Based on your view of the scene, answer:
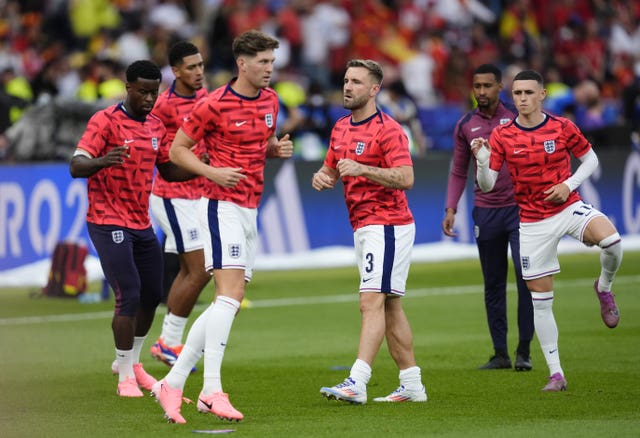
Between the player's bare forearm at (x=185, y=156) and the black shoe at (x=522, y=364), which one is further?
the black shoe at (x=522, y=364)

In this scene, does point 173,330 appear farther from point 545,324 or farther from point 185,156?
point 545,324

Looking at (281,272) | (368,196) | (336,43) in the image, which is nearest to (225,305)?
(368,196)

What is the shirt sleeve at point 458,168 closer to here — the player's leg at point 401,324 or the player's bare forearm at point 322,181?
the player's leg at point 401,324

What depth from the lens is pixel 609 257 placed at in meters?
11.0

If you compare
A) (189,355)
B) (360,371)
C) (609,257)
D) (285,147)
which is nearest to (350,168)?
(285,147)

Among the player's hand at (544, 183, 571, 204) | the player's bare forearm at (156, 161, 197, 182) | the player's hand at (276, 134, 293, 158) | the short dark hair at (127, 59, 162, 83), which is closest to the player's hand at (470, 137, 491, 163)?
the player's hand at (544, 183, 571, 204)

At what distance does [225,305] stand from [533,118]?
3.22 meters

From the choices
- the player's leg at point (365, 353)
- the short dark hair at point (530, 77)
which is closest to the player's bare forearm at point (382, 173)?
the player's leg at point (365, 353)

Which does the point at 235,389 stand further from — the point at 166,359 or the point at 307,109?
the point at 307,109

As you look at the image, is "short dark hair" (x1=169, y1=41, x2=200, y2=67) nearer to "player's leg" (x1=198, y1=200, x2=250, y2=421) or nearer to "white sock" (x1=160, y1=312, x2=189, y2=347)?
"white sock" (x1=160, y1=312, x2=189, y2=347)

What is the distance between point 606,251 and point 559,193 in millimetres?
790

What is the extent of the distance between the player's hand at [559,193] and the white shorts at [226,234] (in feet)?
8.45

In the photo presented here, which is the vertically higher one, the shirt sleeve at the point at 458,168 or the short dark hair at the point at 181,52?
the short dark hair at the point at 181,52

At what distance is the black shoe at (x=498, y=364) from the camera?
1201 centimetres
